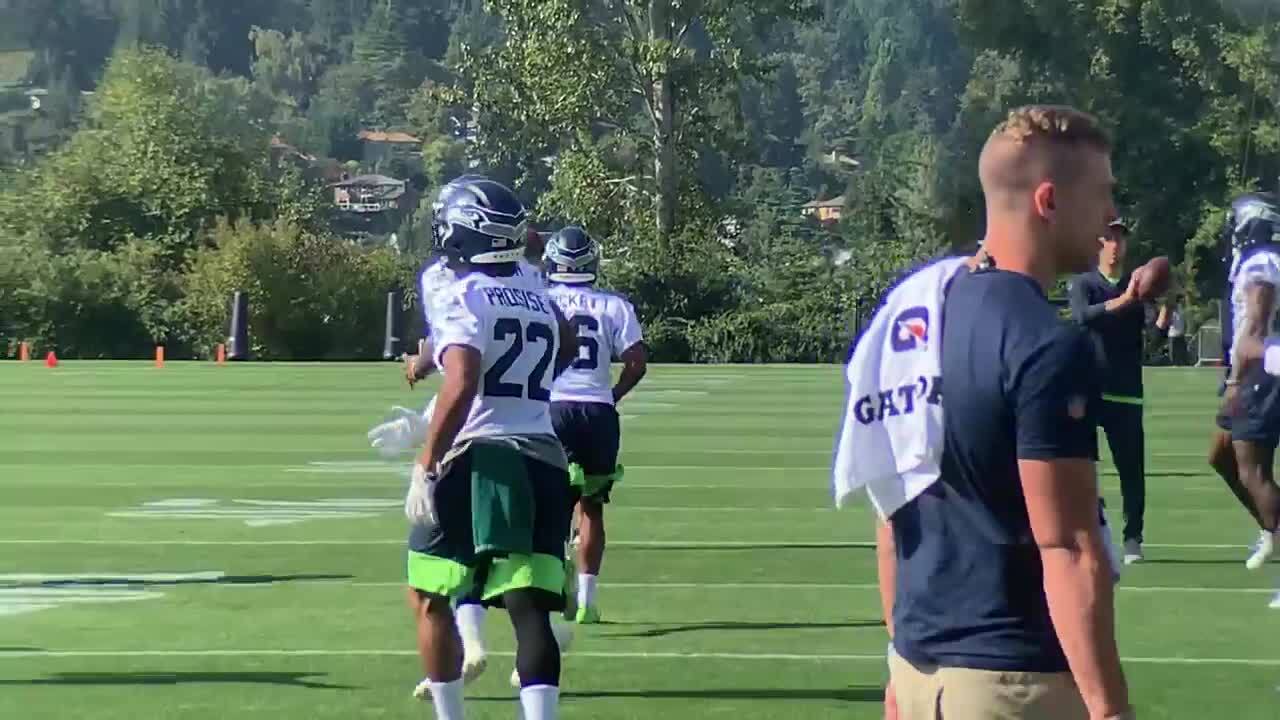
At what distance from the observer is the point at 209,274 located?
45688mm

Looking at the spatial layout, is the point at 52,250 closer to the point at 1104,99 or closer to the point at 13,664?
the point at 1104,99

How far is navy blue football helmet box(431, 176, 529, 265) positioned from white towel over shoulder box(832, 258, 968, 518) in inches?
130

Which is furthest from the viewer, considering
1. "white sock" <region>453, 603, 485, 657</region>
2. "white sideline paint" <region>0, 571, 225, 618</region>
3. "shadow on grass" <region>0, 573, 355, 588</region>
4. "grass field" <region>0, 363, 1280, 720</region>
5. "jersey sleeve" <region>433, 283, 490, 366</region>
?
"shadow on grass" <region>0, 573, 355, 588</region>

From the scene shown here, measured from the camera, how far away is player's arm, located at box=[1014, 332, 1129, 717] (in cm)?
352

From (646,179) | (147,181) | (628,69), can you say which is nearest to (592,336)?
(646,179)

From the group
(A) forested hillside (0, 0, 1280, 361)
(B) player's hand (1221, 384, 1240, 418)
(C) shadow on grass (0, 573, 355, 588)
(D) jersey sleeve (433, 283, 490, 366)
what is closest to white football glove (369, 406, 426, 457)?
(D) jersey sleeve (433, 283, 490, 366)

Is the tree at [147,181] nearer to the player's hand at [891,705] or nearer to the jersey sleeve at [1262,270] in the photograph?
the jersey sleeve at [1262,270]

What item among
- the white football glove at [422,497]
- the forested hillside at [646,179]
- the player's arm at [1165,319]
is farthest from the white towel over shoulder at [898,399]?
the forested hillside at [646,179]

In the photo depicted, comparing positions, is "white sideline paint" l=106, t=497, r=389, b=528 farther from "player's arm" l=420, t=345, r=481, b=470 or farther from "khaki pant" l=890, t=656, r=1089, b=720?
"khaki pant" l=890, t=656, r=1089, b=720

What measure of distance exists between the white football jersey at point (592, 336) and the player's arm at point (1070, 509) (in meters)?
6.44

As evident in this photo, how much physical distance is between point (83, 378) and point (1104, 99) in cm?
3012

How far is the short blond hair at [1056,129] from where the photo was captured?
3633 mm

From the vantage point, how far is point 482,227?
7184 millimetres

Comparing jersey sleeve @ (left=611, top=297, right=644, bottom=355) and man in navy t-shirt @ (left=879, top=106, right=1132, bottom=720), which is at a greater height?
man in navy t-shirt @ (left=879, top=106, right=1132, bottom=720)
